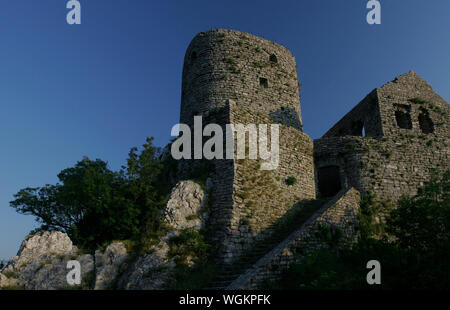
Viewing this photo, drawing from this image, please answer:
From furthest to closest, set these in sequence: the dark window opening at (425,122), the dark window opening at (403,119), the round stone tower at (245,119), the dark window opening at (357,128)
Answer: the dark window opening at (357,128)
the dark window opening at (425,122)
the dark window opening at (403,119)
the round stone tower at (245,119)

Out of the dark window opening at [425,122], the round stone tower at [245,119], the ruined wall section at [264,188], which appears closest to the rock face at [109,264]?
the round stone tower at [245,119]

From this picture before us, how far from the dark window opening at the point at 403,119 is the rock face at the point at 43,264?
1861cm

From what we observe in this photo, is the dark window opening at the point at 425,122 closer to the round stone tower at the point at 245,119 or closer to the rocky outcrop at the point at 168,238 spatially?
the round stone tower at the point at 245,119

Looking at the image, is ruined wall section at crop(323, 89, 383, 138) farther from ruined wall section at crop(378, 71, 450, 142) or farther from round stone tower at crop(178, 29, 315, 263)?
round stone tower at crop(178, 29, 315, 263)

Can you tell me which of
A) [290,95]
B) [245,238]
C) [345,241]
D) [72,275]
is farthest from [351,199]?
[72,275]

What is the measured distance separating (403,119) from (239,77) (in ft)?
35.3

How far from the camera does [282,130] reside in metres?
14.2

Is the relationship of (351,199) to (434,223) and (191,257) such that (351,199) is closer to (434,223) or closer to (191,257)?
(434,223)

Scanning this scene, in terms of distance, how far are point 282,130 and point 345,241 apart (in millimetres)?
5919

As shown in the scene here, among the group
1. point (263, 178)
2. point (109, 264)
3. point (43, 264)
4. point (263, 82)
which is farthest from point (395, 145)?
point (43, 264)

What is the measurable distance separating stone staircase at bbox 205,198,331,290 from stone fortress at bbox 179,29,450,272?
0.95 feet

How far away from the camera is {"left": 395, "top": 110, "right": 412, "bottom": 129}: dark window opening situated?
57.5ft

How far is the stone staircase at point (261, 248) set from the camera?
892cm

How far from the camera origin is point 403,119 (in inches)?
707
